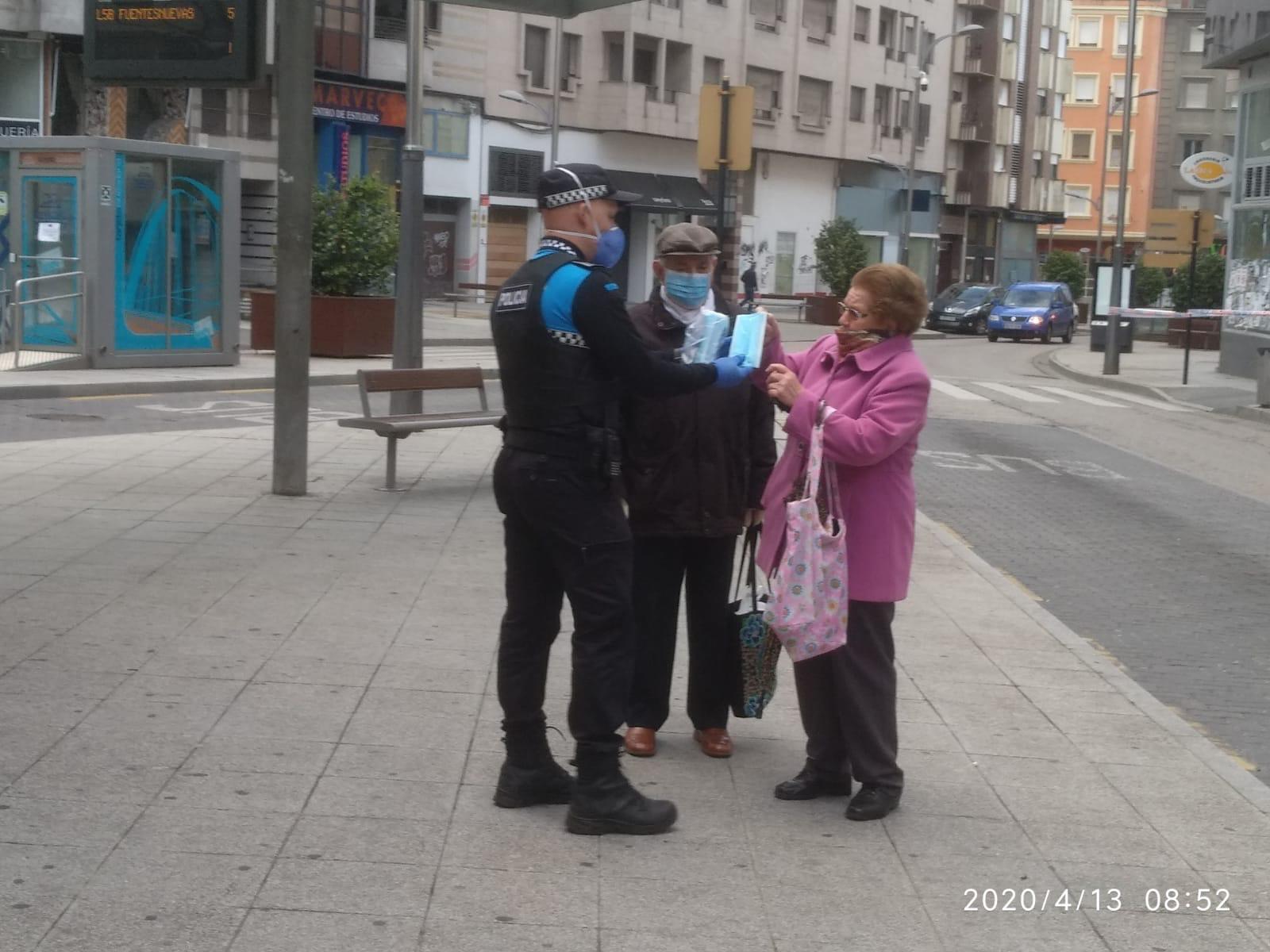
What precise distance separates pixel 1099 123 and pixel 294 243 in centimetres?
8568

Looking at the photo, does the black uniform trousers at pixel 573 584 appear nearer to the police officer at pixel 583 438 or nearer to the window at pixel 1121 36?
the police officer at pixel 583 438

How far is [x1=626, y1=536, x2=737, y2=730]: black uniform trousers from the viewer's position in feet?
18.3

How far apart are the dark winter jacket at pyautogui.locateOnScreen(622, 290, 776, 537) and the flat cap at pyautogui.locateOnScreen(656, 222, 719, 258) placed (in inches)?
8.6

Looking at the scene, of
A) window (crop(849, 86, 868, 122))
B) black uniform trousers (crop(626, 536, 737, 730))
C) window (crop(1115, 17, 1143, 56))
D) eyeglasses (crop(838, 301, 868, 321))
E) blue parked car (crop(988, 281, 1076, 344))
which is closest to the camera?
eyeglasses (crop(838, 301, 868, 321))

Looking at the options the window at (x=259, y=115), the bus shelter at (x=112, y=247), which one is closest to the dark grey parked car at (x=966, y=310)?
the window at (x=259, y=115)

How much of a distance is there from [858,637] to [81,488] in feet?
23.2

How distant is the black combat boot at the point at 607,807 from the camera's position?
4.80 m

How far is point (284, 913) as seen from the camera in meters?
4.09

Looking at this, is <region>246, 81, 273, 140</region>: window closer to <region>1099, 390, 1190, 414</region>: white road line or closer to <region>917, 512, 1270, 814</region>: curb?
<region>1099, 390, 1190, 414</region>: white road line

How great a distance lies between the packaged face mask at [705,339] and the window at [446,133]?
4108 cm

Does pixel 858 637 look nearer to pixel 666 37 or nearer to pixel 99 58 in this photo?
pixel 99 58

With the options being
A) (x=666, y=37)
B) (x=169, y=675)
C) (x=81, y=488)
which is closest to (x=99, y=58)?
(x=81, y=488)

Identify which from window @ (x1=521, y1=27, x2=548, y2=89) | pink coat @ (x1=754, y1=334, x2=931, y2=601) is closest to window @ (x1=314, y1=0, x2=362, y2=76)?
window @ (x1=521, y1=27, x2=548, y2=89)

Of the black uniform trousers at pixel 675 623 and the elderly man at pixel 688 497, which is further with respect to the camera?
the black uniform trousers at pixel 675 623
